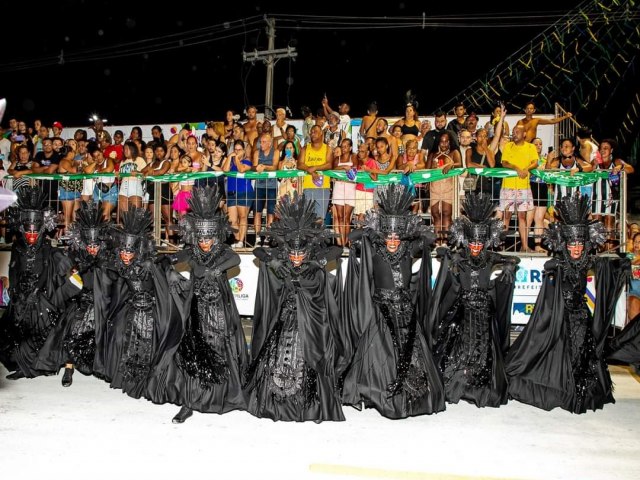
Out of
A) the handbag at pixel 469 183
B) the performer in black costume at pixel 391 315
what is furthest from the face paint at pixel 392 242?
the handbag at pixel 469 183

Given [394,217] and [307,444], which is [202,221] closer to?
[394,217]

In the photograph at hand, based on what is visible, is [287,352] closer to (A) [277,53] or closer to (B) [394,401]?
(B) [394,401]

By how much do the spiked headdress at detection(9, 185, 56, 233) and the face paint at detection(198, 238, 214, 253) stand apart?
8.35 feet

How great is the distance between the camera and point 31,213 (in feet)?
25.4

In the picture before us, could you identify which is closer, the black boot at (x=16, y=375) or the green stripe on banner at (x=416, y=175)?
the black boot at (x=16, y=375)

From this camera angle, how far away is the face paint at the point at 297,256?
6.34m

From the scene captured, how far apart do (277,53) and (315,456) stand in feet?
45.8

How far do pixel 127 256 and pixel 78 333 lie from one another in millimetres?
1196

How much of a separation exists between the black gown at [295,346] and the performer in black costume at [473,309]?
1.28 m

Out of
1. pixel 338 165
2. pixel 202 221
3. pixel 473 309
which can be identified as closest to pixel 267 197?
pixel 338 165

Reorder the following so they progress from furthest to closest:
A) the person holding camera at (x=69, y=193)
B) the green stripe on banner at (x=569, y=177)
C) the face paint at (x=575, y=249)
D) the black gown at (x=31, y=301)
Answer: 1. the person holding camera at (x=69, y=193)
2. the green stripe on banner at (x=569, y=177)
3. the black gown at (x=31, y=301)
4. the face paint at (x=575, y=249)

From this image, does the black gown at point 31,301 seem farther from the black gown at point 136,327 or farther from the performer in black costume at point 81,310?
the black gown at point 136,327

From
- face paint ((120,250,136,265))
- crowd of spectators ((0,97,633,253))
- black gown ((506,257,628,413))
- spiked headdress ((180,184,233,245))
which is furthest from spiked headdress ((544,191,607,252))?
face paint ((120,250,136,265))

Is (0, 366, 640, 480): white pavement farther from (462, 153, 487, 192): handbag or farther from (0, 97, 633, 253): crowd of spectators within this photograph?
(462, 153, 487, 192): handbag
